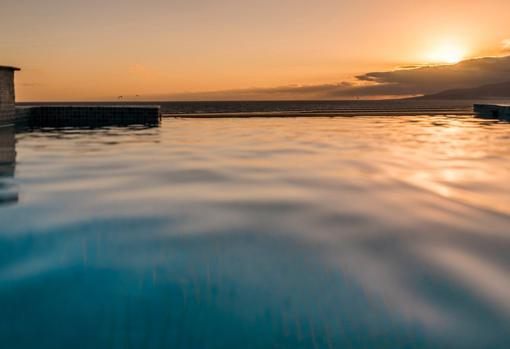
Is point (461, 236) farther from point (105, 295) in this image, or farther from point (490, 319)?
point (105, 295)

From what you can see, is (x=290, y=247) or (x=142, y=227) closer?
(x=290, y=247)

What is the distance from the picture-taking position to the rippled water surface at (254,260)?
3072 mm

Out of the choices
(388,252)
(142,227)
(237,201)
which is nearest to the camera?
(388,252)

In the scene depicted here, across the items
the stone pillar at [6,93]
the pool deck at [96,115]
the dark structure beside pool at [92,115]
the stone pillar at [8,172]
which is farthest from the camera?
the pool deck at [96,115]

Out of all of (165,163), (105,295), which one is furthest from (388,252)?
(165,163)

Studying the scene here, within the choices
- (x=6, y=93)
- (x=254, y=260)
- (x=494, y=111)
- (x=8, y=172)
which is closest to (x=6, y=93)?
(x=6, y=93)

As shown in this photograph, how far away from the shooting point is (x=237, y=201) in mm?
6945

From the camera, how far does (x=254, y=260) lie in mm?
4395

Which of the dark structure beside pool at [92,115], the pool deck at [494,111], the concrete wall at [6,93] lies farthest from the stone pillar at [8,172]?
the pool deck at [494,111]

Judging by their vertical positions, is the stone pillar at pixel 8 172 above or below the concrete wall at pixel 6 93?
below

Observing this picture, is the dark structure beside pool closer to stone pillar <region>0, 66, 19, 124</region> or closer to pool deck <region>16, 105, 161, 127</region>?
pool deck <region>16, 105, 161, 127</region>

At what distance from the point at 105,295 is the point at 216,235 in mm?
1829

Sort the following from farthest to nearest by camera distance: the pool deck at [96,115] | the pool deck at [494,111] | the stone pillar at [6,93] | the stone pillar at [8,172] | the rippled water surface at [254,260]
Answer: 1. the pool deck at [494,111]
2. the pool deck at [96,115]
3. the stone pillar at [6,93]
4. the stone pillar at [8,172]
5. the rippled water surface at [254,260]

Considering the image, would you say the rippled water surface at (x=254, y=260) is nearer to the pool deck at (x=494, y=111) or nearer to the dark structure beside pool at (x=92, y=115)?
the dark structure beside pool at (x=92, y=115)
